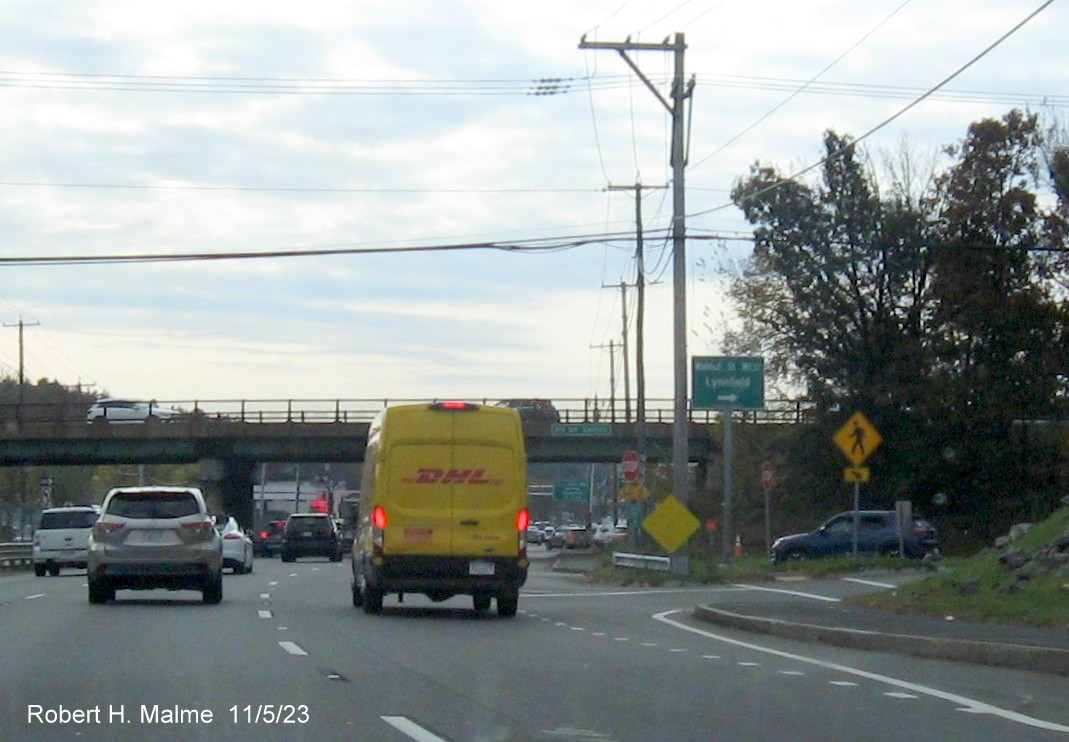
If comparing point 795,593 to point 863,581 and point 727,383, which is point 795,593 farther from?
point 727,383

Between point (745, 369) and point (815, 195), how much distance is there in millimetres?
21172

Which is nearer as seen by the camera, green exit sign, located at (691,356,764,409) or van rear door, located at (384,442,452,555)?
van rear door, located at (384,442,452,555)

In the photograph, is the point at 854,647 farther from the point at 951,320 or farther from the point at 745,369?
the point at 951,320

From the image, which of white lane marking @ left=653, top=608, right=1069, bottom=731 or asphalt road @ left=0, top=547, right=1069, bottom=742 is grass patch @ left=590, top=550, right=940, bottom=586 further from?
white lane marking @ left=653, top=608, right=1069, bottom=731

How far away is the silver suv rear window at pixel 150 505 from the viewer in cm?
2367

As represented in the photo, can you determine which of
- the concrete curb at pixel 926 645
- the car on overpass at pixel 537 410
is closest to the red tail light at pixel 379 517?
the concrete curb at pixel 926 645

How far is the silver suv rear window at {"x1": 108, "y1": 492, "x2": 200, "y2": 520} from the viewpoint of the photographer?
23.7 metres

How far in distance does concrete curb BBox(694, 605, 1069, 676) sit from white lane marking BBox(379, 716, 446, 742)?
21.0ft

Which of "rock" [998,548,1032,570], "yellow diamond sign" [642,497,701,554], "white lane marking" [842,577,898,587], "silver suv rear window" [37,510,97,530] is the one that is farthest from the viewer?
"silver suv rear window" [37,510,97,530]

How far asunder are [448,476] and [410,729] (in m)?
10.9

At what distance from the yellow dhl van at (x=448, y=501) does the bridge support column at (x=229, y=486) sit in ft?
147

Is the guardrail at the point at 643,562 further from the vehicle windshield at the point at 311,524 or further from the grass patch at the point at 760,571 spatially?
the vehicle windshield at the point at 311,524

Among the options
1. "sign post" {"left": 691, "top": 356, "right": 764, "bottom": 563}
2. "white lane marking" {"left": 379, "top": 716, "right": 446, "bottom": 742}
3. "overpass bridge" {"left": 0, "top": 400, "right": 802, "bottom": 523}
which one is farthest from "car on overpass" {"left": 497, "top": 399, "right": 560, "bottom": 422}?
"white lane marking" {"left": 379, "top": 716, "right": 446, "bottom": 742}

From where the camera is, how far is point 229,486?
68.6 meters
